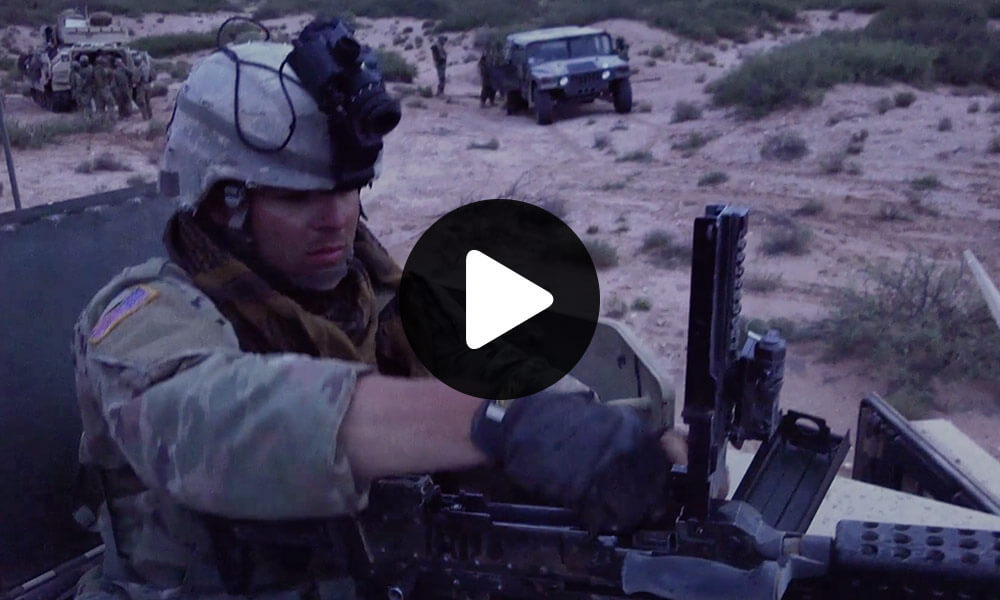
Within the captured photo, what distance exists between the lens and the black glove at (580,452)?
143cm

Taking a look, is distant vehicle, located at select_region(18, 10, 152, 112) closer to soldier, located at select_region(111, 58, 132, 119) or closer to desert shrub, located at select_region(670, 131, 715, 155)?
soldier, located at select_region(111, 58, 132, 119)

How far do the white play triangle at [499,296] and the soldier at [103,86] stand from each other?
18.9 meters

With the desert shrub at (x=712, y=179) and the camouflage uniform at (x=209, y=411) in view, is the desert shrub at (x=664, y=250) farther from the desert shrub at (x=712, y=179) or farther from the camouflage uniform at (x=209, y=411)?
the camouflage uniform at (x=209, y=411)

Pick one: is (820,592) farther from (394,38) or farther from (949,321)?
(394,38)

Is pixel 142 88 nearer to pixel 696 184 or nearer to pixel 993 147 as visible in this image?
pixel 696 184

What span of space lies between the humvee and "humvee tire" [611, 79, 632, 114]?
53.5 ft

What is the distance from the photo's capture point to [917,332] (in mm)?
7227

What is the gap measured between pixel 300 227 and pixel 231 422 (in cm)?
70

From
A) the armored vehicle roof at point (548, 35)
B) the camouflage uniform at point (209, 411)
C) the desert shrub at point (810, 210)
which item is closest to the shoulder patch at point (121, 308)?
the camouflage uniform at point (209, 411)

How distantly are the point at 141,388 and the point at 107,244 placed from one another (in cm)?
116

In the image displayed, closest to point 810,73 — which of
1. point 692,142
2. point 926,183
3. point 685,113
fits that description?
point 685,113

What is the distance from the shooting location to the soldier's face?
7.09 ft

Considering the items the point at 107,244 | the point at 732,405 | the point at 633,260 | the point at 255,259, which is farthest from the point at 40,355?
the point at 633,260
